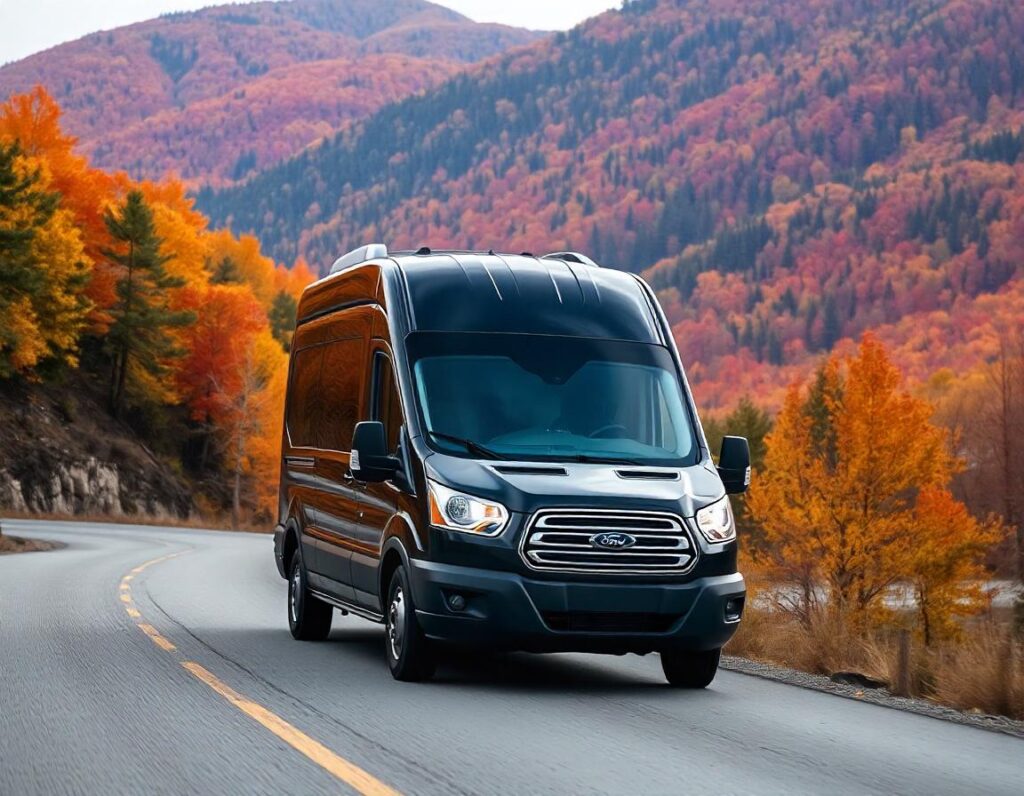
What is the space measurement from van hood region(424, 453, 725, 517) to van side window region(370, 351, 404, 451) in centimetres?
71

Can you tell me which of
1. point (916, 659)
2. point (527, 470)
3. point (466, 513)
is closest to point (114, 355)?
point (916, 659)

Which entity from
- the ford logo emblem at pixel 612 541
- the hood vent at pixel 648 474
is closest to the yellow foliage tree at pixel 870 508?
the hood vent at pixel 648 474

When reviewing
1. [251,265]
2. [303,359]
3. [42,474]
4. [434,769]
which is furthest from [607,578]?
[251,265]

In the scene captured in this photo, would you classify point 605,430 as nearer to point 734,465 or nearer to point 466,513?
point 734,465

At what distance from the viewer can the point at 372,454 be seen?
10305mm

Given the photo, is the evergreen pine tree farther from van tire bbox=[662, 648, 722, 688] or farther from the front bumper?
the front bumper

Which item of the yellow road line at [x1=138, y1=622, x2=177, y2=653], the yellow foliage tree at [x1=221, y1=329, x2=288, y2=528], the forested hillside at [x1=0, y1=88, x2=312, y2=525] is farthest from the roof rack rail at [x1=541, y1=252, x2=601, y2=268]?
the yellow foliage tree at [x1=221, y1=329, x2=288, y2=528]

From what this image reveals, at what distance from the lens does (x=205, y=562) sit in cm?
2792

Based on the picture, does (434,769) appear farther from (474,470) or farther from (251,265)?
(251,265)

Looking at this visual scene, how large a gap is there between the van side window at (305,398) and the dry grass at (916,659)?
13.5ft

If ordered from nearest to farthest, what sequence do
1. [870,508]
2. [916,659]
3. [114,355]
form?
[916,659], [870,508], [114,355]

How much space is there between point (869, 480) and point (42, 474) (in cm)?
2966

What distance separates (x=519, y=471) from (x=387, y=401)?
1.47 metres

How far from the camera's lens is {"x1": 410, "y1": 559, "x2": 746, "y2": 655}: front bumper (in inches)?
378
